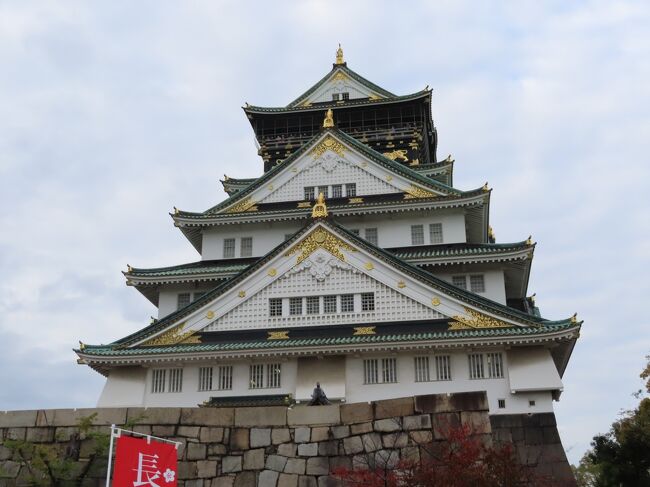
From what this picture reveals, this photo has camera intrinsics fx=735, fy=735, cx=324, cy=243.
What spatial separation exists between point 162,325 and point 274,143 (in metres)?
16.9

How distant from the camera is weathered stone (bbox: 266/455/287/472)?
1490 cm

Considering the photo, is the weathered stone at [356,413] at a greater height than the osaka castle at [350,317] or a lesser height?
lesser

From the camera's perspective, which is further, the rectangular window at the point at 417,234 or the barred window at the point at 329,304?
the rectangular window at the point at 417,234

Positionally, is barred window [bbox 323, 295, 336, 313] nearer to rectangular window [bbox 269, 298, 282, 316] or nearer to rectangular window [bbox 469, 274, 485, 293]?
rectangular window [bbox 269, 298, 282, 316]

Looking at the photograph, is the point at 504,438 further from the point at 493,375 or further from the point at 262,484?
the point at 262,484

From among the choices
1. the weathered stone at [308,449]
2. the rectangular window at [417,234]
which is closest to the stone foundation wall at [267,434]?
the weathered stone at [308,449]

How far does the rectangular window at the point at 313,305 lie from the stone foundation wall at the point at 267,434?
1196 centimetres

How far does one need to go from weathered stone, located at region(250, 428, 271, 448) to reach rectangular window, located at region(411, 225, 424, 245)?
18.1 m

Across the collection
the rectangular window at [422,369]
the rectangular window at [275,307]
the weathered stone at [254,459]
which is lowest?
the weathered stone at [254,459]

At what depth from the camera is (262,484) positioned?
14844mm

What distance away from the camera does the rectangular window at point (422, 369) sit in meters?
25.6

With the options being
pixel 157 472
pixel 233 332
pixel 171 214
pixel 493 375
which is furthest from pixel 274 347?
pixel 157 472

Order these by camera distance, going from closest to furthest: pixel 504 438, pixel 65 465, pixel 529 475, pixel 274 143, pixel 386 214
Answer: pixel 529 475 → pixel 65 465 → pixel 504 438 → pixel 386 214 → pixel 274 143

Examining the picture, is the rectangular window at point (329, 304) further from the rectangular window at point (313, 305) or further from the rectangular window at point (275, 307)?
the rectangular window at point (275, 307)
